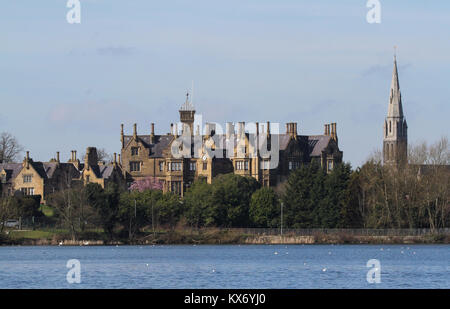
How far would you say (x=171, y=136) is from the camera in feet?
504

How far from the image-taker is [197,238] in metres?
120

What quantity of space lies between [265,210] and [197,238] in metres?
7.91

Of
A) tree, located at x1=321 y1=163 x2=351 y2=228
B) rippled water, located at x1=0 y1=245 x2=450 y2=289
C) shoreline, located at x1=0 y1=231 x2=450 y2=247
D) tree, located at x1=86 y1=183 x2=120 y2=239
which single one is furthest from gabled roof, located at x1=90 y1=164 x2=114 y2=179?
tree, located at x1=321 y1=163 x2=351 y2=228

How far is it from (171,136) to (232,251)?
49805 millimetres

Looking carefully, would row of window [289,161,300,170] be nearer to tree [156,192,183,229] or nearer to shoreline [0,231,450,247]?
tree [156,192,183,229]

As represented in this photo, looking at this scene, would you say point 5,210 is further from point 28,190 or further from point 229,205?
point 28,190

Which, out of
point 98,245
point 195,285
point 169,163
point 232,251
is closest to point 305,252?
point 232,251

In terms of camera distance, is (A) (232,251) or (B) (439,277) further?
(A) (232,251)

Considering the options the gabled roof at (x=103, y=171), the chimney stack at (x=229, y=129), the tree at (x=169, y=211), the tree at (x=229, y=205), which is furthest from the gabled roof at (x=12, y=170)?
the tree at (x=229, y=205)

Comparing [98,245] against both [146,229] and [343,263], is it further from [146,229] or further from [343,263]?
[343,263]

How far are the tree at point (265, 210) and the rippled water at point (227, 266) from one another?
9.70 m

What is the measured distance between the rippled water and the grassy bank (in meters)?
3.03

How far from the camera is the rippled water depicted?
68.4 meters

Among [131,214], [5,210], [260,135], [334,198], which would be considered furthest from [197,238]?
[260,135]
